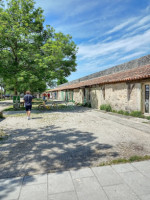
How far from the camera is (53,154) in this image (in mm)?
3773

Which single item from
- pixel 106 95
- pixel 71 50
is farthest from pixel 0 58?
pixel 106 95

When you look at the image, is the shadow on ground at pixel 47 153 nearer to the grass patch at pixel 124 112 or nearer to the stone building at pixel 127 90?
the grass patch at pixel 124 112

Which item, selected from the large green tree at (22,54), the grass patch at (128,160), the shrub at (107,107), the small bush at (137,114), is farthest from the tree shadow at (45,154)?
the large green tree at (22,54)

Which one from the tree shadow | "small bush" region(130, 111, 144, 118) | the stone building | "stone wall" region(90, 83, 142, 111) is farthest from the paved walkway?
"stone wall" region(90, 83, 142, 111)

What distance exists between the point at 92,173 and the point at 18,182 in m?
1.45

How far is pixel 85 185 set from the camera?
2455 millimetres

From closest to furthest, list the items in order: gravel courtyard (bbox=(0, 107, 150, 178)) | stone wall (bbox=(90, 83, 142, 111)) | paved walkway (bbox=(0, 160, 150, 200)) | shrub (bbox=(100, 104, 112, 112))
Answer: paved walkway (bbox=(0, 160, 150, 200)) < gravel courtyard (bbox=(0, 107, 150, 178)) < stone wall (bbox=(90, 83, 142, 111)) < shrub (bbox=(100, 104, 112, 112))

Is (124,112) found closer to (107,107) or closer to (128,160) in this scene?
(107,107)

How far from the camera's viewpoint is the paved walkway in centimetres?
220

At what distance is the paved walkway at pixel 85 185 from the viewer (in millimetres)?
2199

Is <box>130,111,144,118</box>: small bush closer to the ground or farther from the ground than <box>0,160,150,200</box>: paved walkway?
farther from the ground

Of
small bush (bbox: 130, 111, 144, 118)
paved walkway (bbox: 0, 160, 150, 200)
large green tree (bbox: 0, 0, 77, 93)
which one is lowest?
paved walkway (bbox: 0, 160, 150, 200)

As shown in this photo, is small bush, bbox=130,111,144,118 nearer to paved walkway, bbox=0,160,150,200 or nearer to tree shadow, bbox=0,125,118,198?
tree shadow, bbox=0,125,118,198

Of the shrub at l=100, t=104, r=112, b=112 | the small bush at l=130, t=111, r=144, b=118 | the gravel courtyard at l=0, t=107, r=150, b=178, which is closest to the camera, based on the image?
the gravel courtyard at l=0, t=107, r=150, b=178
